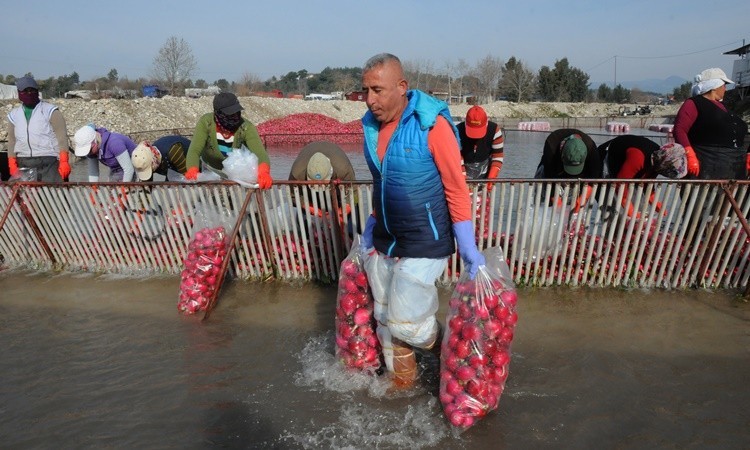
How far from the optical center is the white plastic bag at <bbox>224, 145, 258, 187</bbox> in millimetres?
4941

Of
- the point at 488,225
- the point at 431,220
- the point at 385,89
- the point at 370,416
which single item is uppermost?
the point at 385,89

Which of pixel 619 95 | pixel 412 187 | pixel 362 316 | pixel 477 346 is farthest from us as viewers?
pixel 619 95

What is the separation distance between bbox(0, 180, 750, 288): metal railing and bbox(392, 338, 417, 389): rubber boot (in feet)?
5.93

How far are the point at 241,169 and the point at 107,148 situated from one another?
217 centimetres

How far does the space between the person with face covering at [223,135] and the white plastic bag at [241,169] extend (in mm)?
158

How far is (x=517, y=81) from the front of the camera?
2876 inches

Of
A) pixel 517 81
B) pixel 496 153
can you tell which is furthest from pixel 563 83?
pixel 496 153

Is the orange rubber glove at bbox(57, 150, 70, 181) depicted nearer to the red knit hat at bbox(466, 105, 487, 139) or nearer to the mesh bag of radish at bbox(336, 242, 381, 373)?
the mesh bag of radish at bbox(336, 242, 381, 373)

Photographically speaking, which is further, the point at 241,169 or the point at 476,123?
the point at 476,123

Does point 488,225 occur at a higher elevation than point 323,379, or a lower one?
higher

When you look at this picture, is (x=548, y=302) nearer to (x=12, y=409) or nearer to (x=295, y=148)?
(x=12, y=409)

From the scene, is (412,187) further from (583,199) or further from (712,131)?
(712,131)

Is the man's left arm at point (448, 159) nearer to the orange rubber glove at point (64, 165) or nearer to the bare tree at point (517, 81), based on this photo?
the orange rubber glove at point (64, 165)

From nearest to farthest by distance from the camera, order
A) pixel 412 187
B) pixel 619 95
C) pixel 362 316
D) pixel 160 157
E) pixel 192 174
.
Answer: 1. pixel 412 187
2. pixel 362 316
3. pixel 192 174
4. pixel 160 157
5. pixel 619 95
